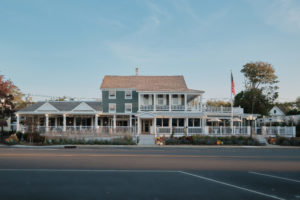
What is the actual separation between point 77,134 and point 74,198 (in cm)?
2200

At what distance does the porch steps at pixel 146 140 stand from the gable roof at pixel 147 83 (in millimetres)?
7461

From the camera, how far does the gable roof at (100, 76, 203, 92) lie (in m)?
34.7

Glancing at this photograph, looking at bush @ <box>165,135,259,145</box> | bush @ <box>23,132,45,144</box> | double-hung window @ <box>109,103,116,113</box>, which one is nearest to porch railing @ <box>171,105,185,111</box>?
bush @ <box>165,135,259,145</box>

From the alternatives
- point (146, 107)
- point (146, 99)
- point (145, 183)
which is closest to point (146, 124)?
point (146, 107)

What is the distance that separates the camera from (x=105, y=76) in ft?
127

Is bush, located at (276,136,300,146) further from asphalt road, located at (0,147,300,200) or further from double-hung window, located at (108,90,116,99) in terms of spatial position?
double-hung window, located at (108,90,116,99)

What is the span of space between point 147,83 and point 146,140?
473 inches

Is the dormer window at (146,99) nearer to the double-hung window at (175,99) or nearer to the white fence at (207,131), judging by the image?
the double-hung window at (175,99)

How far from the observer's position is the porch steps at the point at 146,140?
86.8 feet

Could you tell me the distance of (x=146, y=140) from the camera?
27094 mm

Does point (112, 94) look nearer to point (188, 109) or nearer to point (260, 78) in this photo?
point (188, 109)

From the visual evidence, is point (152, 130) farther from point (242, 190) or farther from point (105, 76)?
point (242, 190)

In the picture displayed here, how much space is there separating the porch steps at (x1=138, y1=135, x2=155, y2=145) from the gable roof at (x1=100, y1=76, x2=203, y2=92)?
746 cm

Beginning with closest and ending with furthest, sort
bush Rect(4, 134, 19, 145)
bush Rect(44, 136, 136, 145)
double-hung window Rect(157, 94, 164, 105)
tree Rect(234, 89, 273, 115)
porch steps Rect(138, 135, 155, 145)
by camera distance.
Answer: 1. bush Rect(4, 134, 19, 145)
2. bush Rect(44, 136, 136, 145)
3. porch steps Rect(138, 135, 155, 145)
4. double-hung window Rect(157, 94, 164, 105)
5. tree Rect(234, 89, 273, 115)
